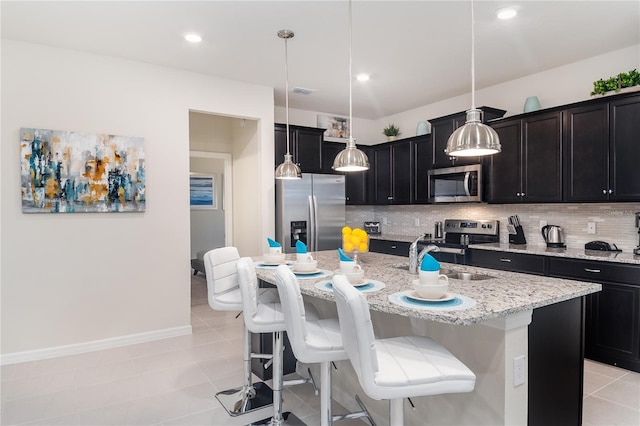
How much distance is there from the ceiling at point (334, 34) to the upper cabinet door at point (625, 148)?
2.13 feet

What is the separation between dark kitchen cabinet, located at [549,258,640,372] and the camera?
121 inches

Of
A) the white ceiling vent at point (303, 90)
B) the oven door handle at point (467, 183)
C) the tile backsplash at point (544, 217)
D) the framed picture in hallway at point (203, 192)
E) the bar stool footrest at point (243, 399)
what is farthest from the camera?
the framed picture in hallway at point (203, 192)

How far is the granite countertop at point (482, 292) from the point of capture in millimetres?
1535

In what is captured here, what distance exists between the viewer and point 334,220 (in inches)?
206

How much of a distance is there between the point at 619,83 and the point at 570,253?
4.91 feet

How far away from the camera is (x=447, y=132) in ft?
15.8

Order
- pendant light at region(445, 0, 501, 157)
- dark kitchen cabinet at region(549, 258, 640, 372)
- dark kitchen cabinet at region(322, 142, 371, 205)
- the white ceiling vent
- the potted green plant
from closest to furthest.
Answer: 1. pendant light at region(445, 0, 501, 157)
2. dark kitchen cabinet at region(549, 258, 640, 372)
3. the white ceiling vent
4. dark kitchen cabinet at region(322, 142, 371, 205)
5. the potted green plant

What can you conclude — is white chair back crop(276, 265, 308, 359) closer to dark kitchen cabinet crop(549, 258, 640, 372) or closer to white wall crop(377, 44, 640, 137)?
dark kitchen cabinet crop(549, 258, 640, 372)

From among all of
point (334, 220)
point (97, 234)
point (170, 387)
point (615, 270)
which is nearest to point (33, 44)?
point (97, 234)

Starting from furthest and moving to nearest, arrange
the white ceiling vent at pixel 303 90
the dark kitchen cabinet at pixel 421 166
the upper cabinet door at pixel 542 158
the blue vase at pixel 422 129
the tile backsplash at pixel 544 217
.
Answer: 1. the blue vase at pixel 422 129
2. the dark kitchen cabinet at pixel 421 166
3. the white ceiling vent at pixel 303 90
4. the upper cabinet door at pixel 542 158
5. the tile backsplash at pixel 544 217

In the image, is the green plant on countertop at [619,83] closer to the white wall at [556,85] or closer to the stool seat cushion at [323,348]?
the white wall at [556,85]

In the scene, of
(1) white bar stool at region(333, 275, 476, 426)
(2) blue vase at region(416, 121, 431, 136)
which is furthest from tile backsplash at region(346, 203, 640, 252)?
(1) white bar stool at region(333, 275, 476, 426)

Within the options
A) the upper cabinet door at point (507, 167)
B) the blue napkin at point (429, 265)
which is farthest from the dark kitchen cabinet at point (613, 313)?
the blue napkin at point (429, 265)

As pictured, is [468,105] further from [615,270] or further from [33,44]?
[33,44]
